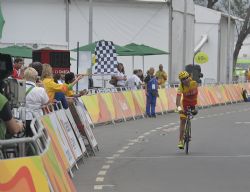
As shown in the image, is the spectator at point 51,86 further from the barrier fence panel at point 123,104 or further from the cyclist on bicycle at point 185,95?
the barrier fence panel at point 123,104

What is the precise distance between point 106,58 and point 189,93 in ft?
38.4

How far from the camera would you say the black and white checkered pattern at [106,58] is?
2770 cm

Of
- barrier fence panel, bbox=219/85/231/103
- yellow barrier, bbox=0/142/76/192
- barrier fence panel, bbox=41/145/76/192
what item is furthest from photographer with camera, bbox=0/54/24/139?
barrier fence panel, bbox=219/85/231/103

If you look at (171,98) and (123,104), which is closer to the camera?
(123,104)

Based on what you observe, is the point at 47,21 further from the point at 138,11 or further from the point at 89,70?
the point at 89,70

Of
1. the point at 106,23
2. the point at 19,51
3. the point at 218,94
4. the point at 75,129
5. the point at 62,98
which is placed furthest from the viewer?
the point at 106,23

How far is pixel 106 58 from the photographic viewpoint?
91.0 ft

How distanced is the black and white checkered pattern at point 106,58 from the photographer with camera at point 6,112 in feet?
66.4

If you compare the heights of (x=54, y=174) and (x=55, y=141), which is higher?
(x=54, y=174)

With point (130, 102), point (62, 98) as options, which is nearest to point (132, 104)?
point (130, 102)

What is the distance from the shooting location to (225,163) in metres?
13.9

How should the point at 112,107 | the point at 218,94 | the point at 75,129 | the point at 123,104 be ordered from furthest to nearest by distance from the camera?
the point at 218,94 → the point at 123,104 → the point at 112,107 → the point at 75,129

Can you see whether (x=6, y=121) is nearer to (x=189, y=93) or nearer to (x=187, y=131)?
(x=187, y=131)

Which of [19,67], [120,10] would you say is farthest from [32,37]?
[19,67]
